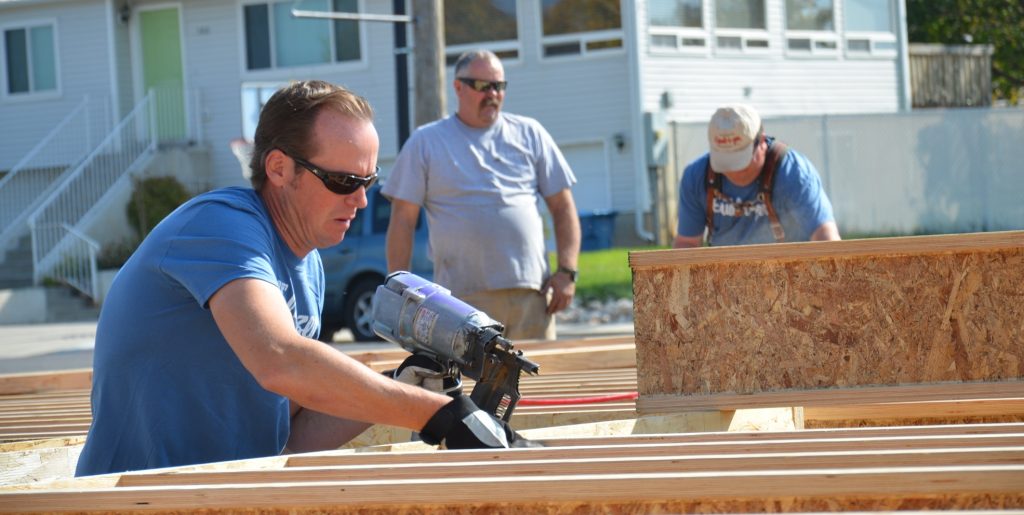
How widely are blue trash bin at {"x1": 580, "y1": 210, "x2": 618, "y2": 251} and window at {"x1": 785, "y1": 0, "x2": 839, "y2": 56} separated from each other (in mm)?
5216

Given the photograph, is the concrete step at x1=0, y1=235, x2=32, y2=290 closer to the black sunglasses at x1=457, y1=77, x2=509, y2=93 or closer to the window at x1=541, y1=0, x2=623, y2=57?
the window at x1=541, y1=0, x2=623, y2=57

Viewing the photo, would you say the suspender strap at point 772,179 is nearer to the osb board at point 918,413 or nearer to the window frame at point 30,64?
the osb board at point 918,413

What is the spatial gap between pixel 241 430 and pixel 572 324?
40.2ft

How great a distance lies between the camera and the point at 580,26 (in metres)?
22.7

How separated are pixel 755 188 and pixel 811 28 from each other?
19.2 meters

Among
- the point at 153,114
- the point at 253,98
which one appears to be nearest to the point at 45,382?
the point at 253,98

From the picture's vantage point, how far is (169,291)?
3254mm

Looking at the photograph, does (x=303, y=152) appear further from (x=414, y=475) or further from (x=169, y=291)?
(x=414, y=475)

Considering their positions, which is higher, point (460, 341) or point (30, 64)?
point (30, 64)

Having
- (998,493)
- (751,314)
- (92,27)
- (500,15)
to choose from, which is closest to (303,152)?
(751,314)

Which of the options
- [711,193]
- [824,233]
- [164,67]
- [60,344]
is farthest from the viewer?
[164,67]

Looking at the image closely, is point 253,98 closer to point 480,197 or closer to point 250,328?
point 480,197

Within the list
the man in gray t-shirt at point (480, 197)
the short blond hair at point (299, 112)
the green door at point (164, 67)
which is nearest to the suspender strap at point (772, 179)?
the man in gray t-shirt at point (480, 197)

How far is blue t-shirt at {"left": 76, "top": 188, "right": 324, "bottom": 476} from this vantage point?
3.24 m
